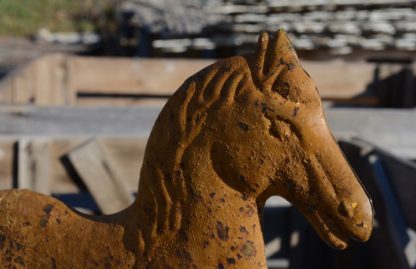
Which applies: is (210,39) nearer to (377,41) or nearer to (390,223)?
(377,41)

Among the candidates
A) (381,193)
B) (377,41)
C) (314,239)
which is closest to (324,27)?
(377,41)

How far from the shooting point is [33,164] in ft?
7.39

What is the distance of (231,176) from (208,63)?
3.45 metres

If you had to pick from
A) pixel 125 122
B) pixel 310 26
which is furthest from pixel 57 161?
pixel 310 26

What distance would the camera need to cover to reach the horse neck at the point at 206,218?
1.27m

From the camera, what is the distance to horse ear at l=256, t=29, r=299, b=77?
1.23m

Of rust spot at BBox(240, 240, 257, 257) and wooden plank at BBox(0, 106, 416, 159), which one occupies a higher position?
rust spot at BBox(240, 240, 257, 257)

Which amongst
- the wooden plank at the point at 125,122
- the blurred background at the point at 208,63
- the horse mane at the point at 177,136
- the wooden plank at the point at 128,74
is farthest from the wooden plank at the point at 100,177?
the wooden plank at the point at 128,74

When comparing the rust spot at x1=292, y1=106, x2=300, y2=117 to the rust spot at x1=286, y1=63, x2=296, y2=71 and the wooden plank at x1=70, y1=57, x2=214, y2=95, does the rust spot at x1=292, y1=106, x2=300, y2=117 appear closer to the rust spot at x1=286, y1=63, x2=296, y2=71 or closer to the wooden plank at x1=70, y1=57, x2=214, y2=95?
the rust spot at x1=286, y1=63, x2=296, y2=71

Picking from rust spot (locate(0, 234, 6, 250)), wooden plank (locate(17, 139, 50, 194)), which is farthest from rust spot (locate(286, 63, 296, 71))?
wooden plank (locate(17, 139, 50, 194))

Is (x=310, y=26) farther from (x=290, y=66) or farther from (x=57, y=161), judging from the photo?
(x=290, y=66)

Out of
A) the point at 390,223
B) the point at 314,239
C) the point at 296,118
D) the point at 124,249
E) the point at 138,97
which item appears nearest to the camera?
the point at 296,118

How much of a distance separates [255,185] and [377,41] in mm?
6073

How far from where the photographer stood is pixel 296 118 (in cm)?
122
